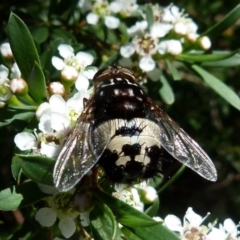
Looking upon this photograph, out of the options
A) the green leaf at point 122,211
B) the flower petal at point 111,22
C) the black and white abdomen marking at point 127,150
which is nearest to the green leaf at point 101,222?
the green leaf at point 122,211

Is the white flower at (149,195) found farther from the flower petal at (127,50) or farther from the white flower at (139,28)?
the white flower at (139,28)

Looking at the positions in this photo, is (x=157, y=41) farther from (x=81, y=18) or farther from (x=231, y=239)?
(x=231, y=239)

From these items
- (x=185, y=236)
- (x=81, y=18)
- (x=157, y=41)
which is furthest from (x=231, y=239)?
(x=81, y=18)

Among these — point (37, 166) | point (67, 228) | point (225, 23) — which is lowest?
point (67, 228)

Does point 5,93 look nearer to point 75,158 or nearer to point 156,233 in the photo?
point 75,158

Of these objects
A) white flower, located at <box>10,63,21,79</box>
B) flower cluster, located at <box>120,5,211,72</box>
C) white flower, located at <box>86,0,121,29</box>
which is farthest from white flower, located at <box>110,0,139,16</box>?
white flower, located at <box>10,63,21,79</box>

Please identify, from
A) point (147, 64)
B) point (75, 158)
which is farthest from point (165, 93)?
point (75, 158)

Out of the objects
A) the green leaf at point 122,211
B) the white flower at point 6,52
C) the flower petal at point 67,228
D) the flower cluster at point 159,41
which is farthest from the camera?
the flower cluster at point 159,41
